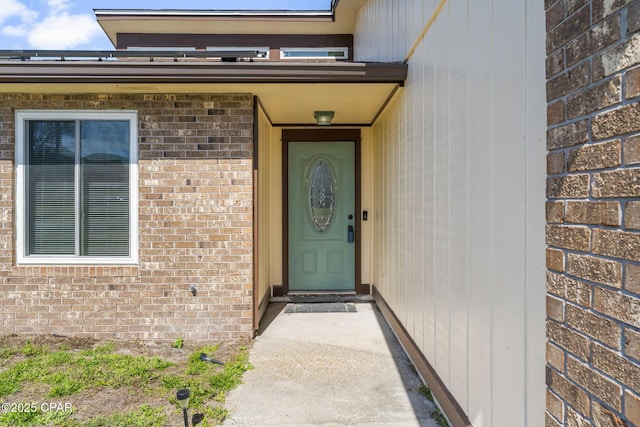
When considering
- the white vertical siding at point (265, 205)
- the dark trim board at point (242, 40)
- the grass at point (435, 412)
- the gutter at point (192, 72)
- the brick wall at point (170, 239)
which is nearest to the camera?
the grass at point (435, 412)

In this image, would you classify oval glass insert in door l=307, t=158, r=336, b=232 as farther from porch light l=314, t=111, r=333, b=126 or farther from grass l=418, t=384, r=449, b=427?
grass l=418, t=384, r=449, b=427

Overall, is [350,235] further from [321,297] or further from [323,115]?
[323,115]

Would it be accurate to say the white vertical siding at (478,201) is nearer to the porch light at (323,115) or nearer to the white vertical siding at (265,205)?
the porch light at (323,115)

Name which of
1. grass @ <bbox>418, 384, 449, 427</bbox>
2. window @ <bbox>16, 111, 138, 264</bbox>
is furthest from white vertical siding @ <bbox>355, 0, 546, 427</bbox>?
window @ <bbox>16, 111, 138, 264</bbox>

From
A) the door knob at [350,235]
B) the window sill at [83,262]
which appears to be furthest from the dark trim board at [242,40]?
the window sill at [83,262]

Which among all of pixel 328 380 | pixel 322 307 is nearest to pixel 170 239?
pixel 328 380

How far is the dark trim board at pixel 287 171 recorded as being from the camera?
19.0 feet

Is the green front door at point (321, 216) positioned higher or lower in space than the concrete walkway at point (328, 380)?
higher

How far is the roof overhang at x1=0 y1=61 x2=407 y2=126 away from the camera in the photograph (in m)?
3.54

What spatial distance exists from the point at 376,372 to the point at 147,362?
2.00 metres

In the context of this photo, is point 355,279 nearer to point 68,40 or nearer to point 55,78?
point 55,78

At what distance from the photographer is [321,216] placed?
588cm

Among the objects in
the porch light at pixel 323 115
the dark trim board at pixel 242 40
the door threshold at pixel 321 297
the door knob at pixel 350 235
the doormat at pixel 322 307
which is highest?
the dark trim board at pixel 242 40

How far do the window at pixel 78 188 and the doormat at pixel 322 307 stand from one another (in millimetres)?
2125
